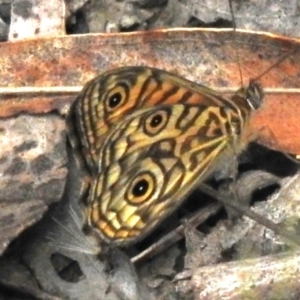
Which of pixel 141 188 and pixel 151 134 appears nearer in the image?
pixel 141 188

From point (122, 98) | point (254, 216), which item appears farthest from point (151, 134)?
point (254, 216)

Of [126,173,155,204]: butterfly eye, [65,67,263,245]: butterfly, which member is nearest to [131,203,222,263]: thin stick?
[65,67,263,245]: butterfly

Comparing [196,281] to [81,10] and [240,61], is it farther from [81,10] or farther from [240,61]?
[81,10]

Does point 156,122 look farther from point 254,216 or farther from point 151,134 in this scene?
point 254,216

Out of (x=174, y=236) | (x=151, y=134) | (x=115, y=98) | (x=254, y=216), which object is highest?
(x=115, y=98)

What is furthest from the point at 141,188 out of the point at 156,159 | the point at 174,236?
the point at 174,236

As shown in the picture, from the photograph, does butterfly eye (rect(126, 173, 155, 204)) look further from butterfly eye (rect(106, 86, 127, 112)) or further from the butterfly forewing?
butterfly eye (rect(106, 86, 127, 112))

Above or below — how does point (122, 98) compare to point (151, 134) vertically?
above

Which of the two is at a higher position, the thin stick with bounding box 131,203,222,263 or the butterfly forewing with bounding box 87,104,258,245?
the butterfly forewing with bounding box 87,104,258,245
